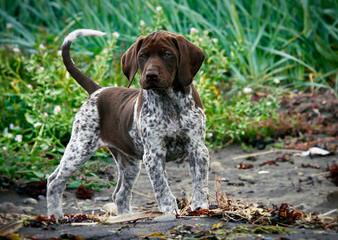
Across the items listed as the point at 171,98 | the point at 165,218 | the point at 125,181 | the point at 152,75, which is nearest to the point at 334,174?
the point at 125,181

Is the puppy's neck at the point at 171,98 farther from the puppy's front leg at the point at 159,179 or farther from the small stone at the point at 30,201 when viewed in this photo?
the small stone at the point at 30,201

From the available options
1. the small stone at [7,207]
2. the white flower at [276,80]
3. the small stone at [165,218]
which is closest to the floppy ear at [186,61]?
the small stone at [165,218]

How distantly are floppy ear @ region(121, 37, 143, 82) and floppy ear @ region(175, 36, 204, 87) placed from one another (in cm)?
30

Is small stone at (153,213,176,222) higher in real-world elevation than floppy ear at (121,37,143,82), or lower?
lower

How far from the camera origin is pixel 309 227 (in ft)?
18.9

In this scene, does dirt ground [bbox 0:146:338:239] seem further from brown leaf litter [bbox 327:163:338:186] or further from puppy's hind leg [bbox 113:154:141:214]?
puppy's hind leg [bbox 113:154:141:214]

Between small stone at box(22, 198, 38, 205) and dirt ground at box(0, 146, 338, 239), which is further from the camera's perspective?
small stone at box(22, 198, 38, 205)

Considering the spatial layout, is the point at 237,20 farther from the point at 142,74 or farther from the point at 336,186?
the point at 142,74

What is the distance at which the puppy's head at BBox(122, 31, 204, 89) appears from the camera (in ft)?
21.1

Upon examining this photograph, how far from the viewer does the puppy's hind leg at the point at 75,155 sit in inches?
293

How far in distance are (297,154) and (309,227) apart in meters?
4.04

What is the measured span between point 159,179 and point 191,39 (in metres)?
4.00

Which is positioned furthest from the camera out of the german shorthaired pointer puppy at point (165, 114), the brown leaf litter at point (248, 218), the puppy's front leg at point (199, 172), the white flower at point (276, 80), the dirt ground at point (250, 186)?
the white flower at point (276, 80)

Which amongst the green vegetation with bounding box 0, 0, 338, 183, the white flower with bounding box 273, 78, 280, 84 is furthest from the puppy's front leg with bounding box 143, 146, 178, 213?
the white flower with bounding box 273, 78, 280, 84
